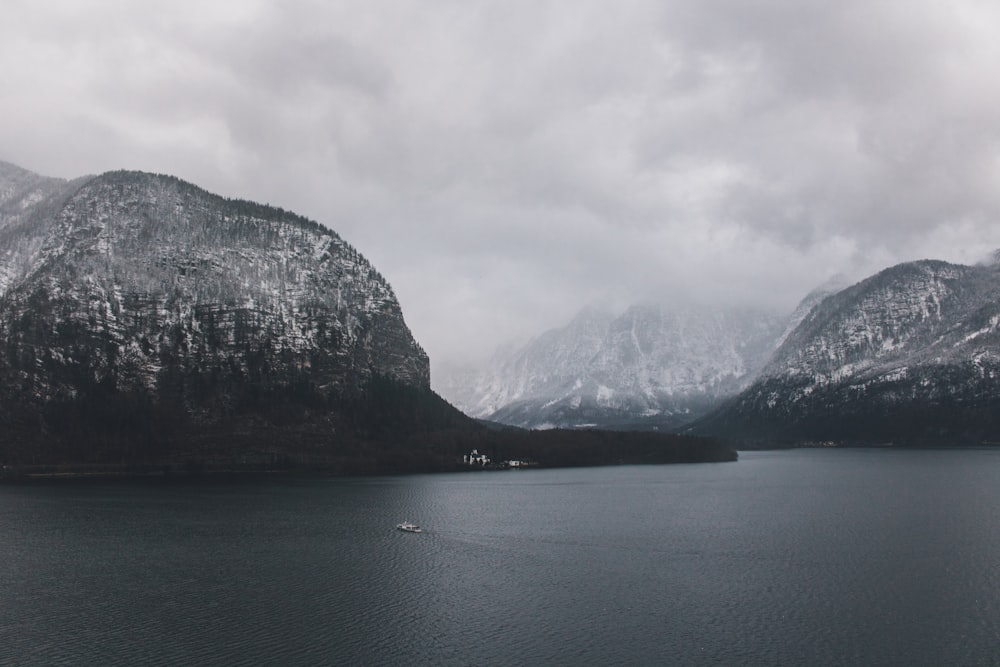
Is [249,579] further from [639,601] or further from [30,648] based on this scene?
[639,601]

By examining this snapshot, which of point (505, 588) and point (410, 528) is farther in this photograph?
point (410, 528)

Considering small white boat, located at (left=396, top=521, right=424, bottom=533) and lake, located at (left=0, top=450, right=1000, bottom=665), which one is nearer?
lake, located at (left=0, top=450, right=1000, bottom=665)

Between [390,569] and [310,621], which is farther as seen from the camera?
[390,569]

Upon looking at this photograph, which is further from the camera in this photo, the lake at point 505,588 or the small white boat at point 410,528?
the small white boat at point 410,528

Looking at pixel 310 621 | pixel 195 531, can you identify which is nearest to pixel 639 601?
pixel 310 621

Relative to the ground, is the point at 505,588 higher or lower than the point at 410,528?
lower

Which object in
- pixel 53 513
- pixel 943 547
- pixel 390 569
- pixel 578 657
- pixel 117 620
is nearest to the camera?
pixel 578 657

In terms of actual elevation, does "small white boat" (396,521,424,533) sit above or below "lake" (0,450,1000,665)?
above

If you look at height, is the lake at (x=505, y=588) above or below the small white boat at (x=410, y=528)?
below
